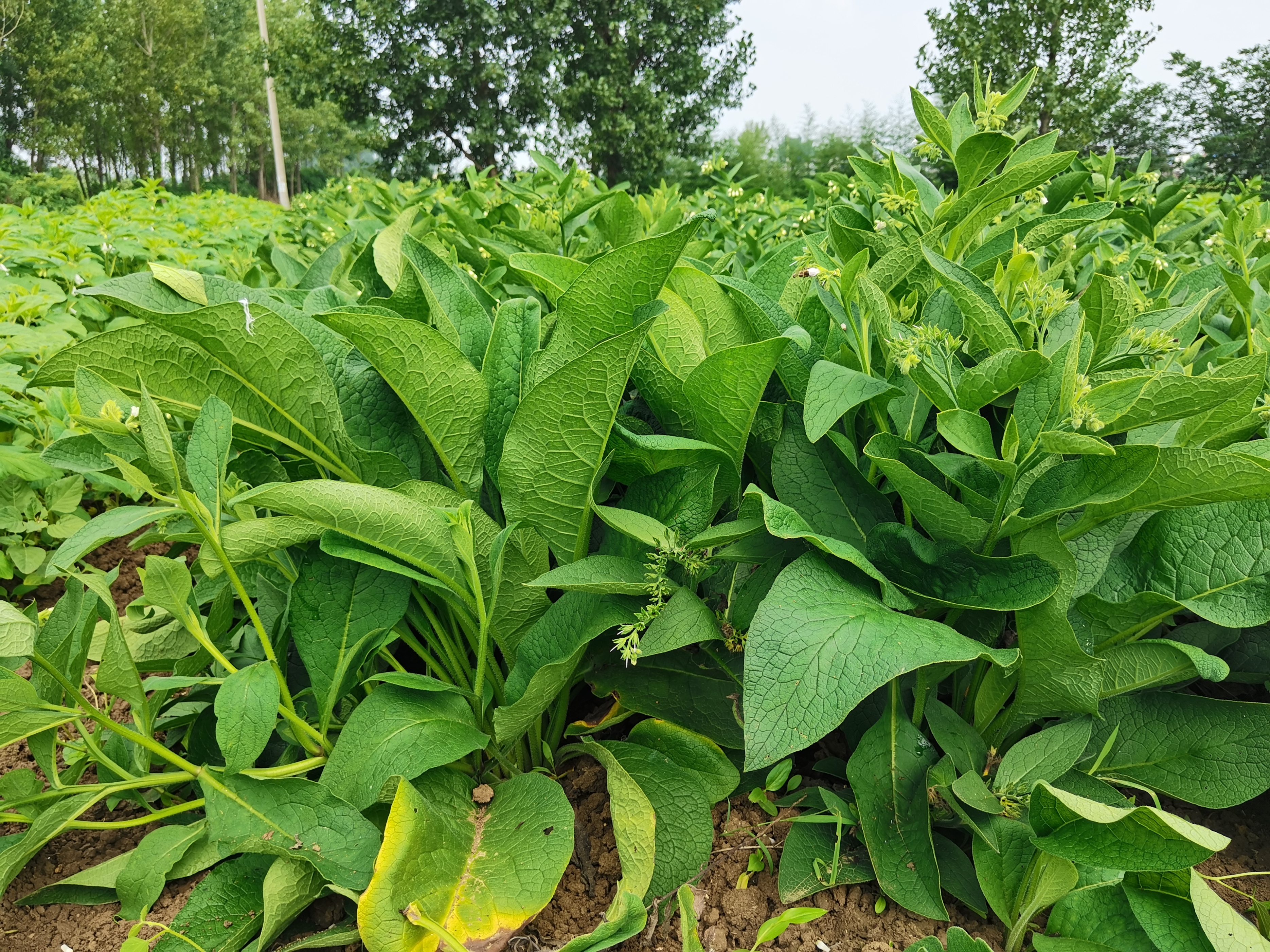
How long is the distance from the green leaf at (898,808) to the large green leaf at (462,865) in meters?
0.50

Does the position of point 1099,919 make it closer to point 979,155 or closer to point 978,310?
point 978,310

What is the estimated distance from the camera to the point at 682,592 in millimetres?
1387

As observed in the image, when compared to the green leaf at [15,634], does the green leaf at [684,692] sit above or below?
below

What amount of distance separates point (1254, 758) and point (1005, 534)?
2.02 feet

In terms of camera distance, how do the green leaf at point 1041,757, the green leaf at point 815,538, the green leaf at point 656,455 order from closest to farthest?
the green leaf at point 815,538
the green leaf at point 656,455
the green leaf at point 1041,757

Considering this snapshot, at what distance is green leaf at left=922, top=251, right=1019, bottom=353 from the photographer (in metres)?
1.34

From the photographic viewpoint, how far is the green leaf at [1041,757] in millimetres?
1407

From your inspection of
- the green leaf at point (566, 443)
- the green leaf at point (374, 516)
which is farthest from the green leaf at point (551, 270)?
the green leaf at point (374, 516)

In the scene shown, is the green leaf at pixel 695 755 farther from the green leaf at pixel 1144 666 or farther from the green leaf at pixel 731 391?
the green leaf at pixel 1144 666

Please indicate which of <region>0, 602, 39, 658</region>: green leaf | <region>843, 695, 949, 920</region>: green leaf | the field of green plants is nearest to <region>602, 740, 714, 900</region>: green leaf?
the field of green plants

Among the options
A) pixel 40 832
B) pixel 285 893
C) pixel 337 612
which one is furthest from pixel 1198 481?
pixel 40 832

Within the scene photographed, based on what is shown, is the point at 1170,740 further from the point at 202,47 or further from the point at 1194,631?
the point at 202,47

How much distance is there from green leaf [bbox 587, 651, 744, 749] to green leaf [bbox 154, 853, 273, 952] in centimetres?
66

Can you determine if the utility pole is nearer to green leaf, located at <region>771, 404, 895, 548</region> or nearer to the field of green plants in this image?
the field of green plants
